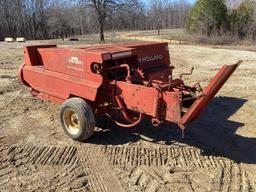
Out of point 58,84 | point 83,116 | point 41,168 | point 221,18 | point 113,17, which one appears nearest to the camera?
point 41,168

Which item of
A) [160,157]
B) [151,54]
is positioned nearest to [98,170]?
[160,157]

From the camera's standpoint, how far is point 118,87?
594cm

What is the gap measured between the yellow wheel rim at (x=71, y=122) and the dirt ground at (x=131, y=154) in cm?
19

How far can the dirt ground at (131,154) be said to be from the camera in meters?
5.04

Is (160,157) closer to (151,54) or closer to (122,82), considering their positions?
(122,82)

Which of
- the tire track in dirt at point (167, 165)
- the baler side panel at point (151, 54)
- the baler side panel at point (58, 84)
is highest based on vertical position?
the baler side panel at point (151, 54)

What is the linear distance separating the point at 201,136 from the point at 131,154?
1.40 meters

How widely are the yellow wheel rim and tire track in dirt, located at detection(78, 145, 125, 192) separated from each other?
1.34 feet

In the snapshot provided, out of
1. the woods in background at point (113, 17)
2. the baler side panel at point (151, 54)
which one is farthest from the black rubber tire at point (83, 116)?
the woods in background at point (113, 17)

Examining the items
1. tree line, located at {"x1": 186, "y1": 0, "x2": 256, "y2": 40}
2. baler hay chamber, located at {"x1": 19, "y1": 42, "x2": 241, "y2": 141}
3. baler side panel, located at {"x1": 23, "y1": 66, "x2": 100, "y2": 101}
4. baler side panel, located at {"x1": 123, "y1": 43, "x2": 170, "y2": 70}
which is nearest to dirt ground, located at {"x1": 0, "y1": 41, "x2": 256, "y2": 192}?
baler hay chamber, located at {"x1": 19, "y1": 42, "x2": 241, "y2": 141}

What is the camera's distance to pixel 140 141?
6.37 m

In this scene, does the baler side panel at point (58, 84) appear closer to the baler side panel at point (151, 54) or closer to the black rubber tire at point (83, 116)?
Result: the black rubber tire at point (83, 116)

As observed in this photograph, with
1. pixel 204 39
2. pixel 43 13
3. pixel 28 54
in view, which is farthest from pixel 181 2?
pixel 28 54

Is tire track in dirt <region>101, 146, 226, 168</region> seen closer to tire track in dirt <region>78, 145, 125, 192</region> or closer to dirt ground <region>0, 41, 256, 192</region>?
dirt ground <region>0, 41, 256, 192</region>
